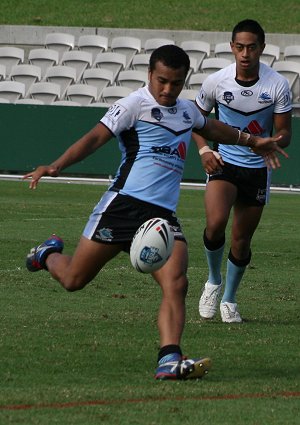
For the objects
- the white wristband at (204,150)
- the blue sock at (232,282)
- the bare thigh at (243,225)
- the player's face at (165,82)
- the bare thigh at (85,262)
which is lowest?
the blue sock at (232,282)

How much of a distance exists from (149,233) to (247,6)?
32.5m

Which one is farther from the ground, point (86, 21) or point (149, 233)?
A: point (149, 233)

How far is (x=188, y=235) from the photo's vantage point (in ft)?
59.4

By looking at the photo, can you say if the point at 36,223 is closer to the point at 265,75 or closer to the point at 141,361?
the point at 265,75

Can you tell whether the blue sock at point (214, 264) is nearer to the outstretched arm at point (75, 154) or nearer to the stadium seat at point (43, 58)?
the outstretched arm at point (75, 154)

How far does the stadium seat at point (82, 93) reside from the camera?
3138 centimetres

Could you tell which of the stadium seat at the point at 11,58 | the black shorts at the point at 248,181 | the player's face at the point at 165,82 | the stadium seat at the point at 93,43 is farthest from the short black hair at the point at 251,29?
the stadium seat at the point at 11,58

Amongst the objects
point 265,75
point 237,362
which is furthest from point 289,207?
point 237,362

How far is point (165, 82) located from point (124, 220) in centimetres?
94

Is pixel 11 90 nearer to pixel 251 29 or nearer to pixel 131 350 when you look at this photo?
pixel 251 29

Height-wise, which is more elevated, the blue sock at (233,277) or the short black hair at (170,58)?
the short black hair at (170,58)

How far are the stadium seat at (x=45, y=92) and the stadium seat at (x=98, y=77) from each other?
1.01 meters

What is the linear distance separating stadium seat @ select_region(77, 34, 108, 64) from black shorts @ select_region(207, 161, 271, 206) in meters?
24.1

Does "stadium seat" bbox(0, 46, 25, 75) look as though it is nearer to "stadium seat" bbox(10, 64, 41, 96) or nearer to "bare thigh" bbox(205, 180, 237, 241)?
"stadium seat" bbox(10, 64, 41, 96)
